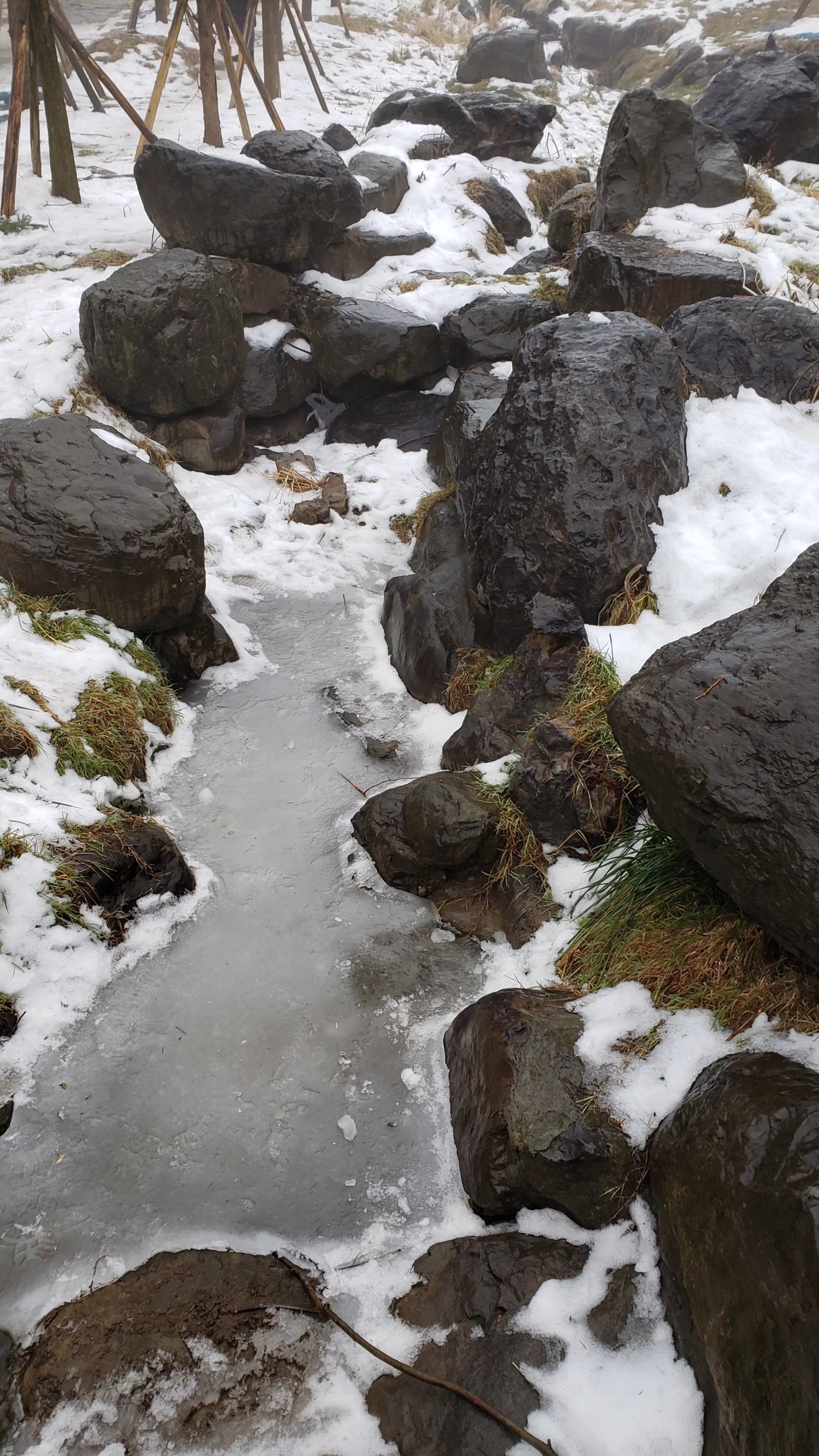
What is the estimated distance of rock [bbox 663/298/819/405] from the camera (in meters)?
5.37

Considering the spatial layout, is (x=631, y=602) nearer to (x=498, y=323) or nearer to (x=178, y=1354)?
(x=178, y=1354)

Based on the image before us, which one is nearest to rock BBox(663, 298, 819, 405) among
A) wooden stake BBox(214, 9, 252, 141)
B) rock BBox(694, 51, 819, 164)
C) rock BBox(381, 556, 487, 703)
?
rock BBox(381, 556, 487, 703)

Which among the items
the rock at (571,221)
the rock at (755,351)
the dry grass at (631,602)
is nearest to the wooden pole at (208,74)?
the rock at (571,221)

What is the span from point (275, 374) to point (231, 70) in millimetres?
6190

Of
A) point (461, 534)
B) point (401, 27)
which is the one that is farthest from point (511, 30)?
point (461, 534)

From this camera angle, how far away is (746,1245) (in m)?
2.05

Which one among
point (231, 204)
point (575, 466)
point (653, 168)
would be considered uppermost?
point (653, 168)

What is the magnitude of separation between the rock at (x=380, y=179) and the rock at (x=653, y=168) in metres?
2.92

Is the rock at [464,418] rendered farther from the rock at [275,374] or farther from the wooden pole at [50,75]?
the wooden pole at [50,75]

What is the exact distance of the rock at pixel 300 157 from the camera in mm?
8258

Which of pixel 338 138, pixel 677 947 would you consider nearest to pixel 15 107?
pixel 338 138

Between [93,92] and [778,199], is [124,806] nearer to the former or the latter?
[778,199]

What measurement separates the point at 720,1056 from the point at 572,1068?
51 cm

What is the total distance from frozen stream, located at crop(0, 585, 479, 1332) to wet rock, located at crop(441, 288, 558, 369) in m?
5.22
